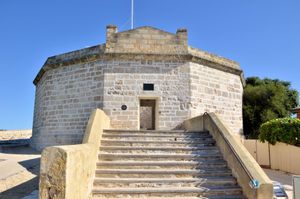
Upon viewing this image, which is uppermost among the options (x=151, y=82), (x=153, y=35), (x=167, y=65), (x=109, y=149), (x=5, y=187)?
(x=153, y=35)

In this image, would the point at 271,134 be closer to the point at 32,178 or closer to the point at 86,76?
the point at 86,76

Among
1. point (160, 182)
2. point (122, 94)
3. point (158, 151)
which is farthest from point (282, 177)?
point (160, 182)

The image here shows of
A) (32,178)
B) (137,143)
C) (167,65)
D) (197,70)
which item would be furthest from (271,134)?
(32,178)

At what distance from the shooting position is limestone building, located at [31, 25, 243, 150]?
1015 centimetres

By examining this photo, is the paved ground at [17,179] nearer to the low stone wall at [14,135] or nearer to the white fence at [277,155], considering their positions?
the white fence at [277,155]

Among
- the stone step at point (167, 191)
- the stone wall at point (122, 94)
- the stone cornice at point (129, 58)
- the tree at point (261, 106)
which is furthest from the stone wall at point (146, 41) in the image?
the tree at point (261, 106)

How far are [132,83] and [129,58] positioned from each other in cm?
98

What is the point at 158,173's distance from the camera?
578 cm

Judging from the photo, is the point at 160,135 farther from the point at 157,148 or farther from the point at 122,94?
the point at 122,94

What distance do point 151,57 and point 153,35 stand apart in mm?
934

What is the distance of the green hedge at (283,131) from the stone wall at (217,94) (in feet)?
4.28

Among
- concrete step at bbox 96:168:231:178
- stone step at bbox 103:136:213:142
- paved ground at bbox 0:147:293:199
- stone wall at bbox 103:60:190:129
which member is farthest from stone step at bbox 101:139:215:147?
stone wall at bbox 103:60:190:129

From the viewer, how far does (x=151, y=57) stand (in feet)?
34.1

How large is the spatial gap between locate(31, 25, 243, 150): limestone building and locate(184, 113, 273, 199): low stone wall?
2620 mm
